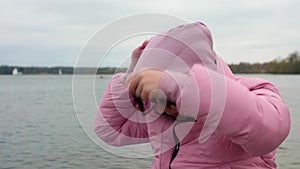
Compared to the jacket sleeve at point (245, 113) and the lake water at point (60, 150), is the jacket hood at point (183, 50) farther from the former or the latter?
the lake water at point (60, 150)

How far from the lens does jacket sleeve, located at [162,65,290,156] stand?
2.48 feet

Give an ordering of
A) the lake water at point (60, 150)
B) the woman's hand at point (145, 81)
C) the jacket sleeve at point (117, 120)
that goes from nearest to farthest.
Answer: the woman's hand at point (145, 81), the jacket sleeve at point (117, 120), the lake water at point (60, 150)

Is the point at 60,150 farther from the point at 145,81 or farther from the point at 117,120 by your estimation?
the point at 145,81

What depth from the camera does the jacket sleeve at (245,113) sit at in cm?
76

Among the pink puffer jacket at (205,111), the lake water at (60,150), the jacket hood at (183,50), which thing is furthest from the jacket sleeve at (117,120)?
the lake water at (60,150)

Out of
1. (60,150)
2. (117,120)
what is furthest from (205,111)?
(60,150)

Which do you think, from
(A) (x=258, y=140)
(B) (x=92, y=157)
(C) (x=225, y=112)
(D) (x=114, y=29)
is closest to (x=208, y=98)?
(C) (x=225, y=112)

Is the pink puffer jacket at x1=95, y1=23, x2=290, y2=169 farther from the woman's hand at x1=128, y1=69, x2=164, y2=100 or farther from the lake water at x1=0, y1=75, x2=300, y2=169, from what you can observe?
the lake water at x1=0, y1=75, x2=300, y2=169

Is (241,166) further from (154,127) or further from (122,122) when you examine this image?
→ (122,122)

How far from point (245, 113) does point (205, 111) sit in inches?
3.3

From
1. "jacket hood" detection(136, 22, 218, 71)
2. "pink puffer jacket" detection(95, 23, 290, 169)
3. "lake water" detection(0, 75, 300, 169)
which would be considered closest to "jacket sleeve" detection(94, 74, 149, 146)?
"pink puffer jacket" detection(95, 23, 290, 169)

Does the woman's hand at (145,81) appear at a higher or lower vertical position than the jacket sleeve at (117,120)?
higher

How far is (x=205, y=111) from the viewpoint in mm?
760

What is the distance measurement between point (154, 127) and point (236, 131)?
0.33 metres
